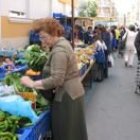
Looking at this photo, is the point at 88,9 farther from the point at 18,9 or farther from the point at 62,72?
the point at 62,72

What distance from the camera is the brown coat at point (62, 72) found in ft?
12.5

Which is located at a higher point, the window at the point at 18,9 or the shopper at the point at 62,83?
the window at the point at 18,9

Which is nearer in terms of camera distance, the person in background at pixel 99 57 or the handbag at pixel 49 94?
the handbag at pixel 49 94

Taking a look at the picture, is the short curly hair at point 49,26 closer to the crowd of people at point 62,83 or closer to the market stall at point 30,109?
the crowd of people at point 62,83

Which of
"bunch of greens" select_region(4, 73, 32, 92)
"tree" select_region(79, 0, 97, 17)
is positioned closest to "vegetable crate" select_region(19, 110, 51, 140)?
"bunch of greens" select_region(4, 73, 32, 92)

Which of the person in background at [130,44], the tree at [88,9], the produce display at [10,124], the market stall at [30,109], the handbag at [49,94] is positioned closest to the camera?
the produce display at [10,124]

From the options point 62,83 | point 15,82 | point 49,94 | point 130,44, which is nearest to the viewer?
point 62,83

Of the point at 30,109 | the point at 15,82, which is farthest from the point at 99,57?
the point at 30,109

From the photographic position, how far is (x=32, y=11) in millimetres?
12484

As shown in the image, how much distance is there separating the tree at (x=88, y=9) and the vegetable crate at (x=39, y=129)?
64.9ft

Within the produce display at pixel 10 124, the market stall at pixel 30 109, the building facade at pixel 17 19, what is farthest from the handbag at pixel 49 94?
the building facade at pixel 17 19

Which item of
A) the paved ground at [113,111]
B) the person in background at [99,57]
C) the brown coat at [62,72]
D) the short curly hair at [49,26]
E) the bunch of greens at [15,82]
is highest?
the short curly hair at [49,26]

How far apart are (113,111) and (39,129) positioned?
13.9 ft

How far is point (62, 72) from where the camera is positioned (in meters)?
3.80
